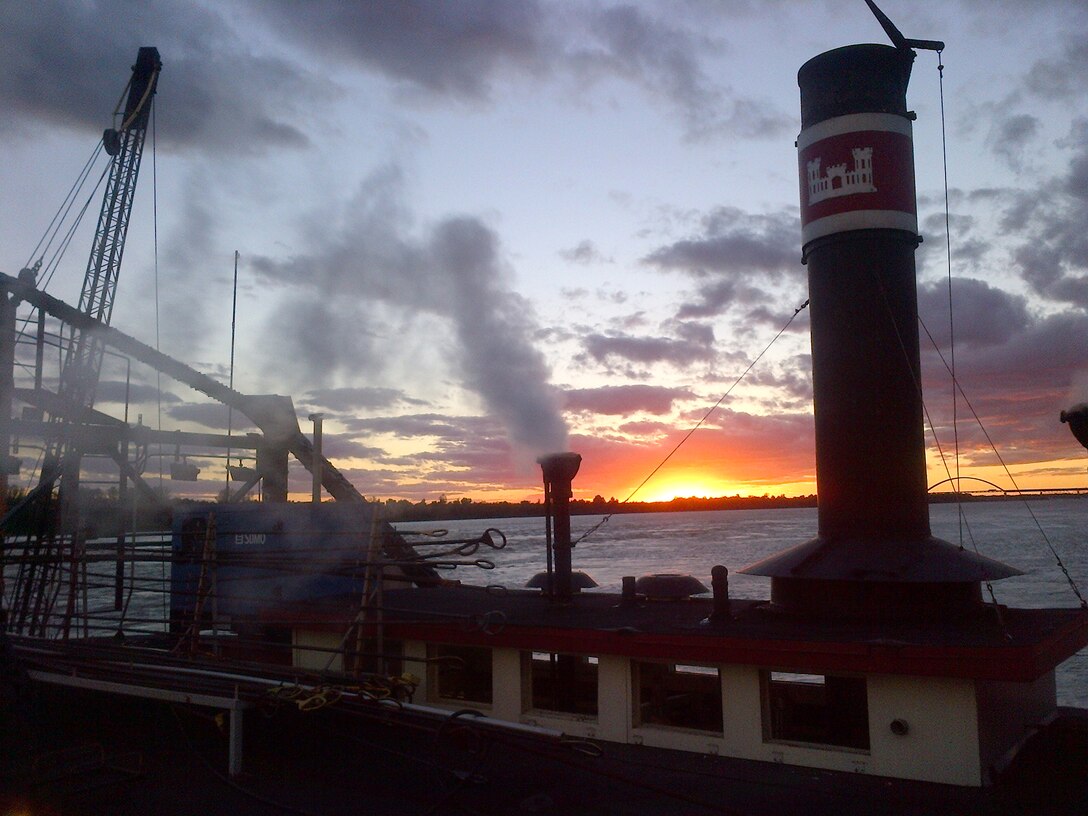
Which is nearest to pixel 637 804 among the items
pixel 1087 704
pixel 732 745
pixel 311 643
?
pixel 732 745

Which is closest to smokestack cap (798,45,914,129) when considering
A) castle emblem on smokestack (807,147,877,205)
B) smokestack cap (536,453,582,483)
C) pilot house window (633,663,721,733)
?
castle emblem on smokestack (807,147,877,205)

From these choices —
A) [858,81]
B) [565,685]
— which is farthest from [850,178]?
[565,685]

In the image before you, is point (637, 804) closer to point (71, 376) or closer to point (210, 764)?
point (210, 764)

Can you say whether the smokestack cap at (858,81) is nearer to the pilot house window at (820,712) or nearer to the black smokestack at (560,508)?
the black smokestack at (560,508)

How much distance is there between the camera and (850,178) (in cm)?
1227

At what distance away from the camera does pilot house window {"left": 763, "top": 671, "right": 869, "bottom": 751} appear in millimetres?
11461

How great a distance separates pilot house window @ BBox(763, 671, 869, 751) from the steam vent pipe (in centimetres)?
129

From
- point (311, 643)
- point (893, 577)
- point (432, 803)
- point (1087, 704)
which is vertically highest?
point (893, 577)

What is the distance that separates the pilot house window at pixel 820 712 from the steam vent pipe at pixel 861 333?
4.25 ft

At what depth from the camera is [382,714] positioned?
8.85 meters

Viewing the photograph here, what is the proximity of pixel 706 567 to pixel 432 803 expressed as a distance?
3291 inches

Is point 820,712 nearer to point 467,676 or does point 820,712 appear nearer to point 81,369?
point 467,676

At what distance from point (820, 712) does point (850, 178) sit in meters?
8.01

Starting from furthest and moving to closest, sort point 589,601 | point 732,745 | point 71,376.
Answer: point 71,376 → point 589,601 → point 732,745
